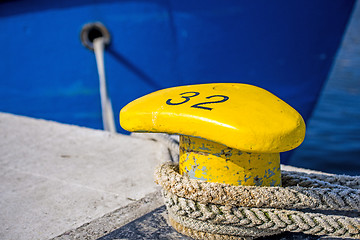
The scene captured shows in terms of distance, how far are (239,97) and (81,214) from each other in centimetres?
89

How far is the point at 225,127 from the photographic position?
1245 mm

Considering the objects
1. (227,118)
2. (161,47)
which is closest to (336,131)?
(161,47)

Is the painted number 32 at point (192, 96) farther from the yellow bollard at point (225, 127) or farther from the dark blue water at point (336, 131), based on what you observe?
the dark blue water at point (336, 131)

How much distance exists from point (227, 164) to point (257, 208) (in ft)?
0.57

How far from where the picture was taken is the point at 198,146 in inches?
54.9

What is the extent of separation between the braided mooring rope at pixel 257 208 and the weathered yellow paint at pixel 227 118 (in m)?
0.18

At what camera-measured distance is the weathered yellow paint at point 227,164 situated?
53.9 inches

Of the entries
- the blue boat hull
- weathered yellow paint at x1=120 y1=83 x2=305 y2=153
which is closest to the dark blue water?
the blue boat hull

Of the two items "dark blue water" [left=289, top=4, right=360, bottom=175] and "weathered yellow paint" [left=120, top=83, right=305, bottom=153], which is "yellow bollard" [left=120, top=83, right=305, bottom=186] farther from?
"dark blue water" [left=289, top=4, right=360, bottom=175]

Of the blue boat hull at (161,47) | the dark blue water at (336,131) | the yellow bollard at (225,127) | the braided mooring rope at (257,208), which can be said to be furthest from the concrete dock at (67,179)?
the dark blue water at (336,131)

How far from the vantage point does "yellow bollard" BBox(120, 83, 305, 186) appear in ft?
4.09

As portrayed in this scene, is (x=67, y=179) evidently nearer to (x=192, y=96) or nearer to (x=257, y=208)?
(x=192, y=96)

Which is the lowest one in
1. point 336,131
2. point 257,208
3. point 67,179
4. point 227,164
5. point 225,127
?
point 336,131

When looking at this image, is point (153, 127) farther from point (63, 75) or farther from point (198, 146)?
point (63, 75)
